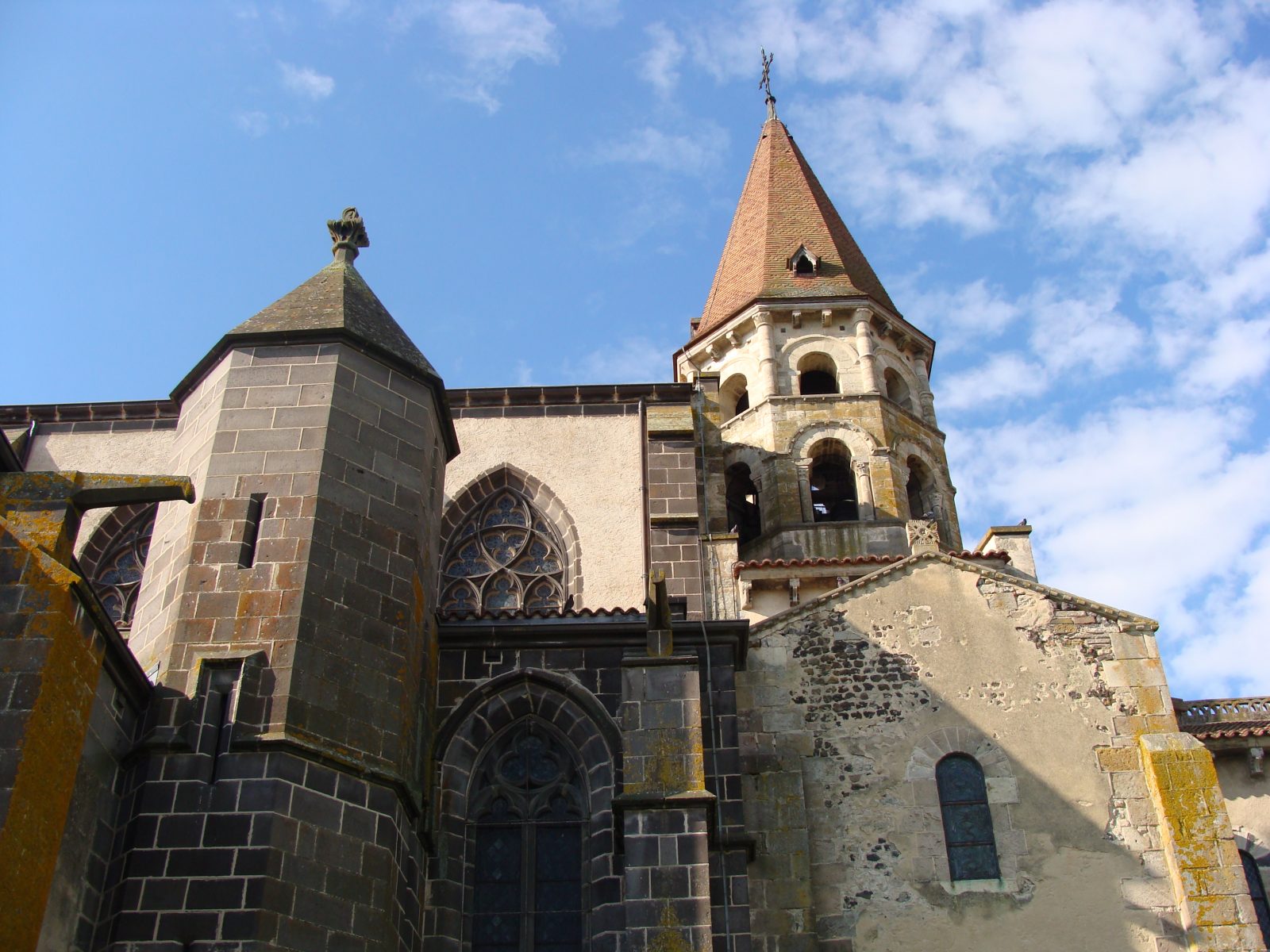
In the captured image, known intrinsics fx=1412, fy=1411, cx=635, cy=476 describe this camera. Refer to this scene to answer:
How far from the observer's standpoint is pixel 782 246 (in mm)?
26750

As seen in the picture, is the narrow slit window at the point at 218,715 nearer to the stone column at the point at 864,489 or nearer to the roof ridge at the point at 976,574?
the roof ridge at the point at 976,574

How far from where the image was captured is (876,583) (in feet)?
46.1

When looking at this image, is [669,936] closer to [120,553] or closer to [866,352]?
[120,553]

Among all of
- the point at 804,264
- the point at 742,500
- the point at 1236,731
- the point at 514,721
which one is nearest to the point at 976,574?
the point at 1236,731

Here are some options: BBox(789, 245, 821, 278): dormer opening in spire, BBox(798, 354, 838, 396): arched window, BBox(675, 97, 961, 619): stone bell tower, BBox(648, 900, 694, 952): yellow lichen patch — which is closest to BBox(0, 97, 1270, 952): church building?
BBox(648, 900, 694, 952): yellow lichen patch

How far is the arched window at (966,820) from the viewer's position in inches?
481

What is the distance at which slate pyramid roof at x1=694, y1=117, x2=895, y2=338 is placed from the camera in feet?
83.1

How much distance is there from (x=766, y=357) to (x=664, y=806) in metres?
14.5

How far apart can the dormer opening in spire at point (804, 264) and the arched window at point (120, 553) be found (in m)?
13.6

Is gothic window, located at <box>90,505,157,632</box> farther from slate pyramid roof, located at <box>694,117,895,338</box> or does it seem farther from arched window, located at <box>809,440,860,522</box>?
slate pyramid roof, located at <box>694,117,895,338</box>

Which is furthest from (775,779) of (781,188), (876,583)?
(781,188)

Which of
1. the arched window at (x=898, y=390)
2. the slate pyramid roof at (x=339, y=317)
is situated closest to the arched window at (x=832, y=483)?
the arched window at (x=898, y=390)

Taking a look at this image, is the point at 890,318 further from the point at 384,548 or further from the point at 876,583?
the point at 384,548

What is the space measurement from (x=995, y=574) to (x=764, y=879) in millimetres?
4039
